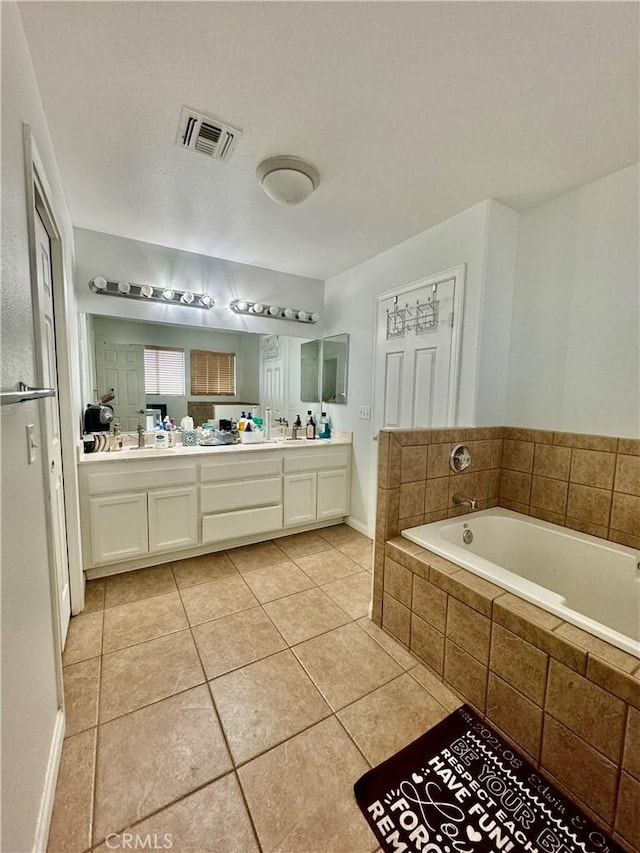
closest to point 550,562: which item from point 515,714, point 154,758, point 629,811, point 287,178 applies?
point 515,714

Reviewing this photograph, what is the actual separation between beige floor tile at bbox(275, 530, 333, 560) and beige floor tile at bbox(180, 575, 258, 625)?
1.74 feet

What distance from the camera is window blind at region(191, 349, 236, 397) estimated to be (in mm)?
2947

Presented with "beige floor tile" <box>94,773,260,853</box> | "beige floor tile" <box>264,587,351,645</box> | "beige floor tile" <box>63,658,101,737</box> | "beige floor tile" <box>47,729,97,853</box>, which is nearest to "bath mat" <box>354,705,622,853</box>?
"beige floor tile" <box>94,773,260,853</box>

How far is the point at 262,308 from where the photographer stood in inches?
122

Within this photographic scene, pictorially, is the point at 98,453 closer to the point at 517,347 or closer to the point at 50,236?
the point at 50,236

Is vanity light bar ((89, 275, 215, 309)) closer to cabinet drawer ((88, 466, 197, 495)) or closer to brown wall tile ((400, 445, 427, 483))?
cabinet drawer ((88, 466, 197, 495))

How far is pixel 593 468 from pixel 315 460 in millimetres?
1902

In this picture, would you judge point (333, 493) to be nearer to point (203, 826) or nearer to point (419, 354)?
point (419, 354)

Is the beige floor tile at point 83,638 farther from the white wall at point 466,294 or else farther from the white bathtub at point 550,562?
the white wall at point 466,294

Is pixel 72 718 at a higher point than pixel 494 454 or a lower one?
lower

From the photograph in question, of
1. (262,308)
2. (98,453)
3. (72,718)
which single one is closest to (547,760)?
(72,718)

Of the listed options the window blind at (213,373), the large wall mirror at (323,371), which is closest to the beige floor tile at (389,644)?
the large wall mirror at (323,371)

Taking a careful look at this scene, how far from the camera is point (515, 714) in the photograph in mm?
1259

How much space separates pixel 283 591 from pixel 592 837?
62.1 inches
